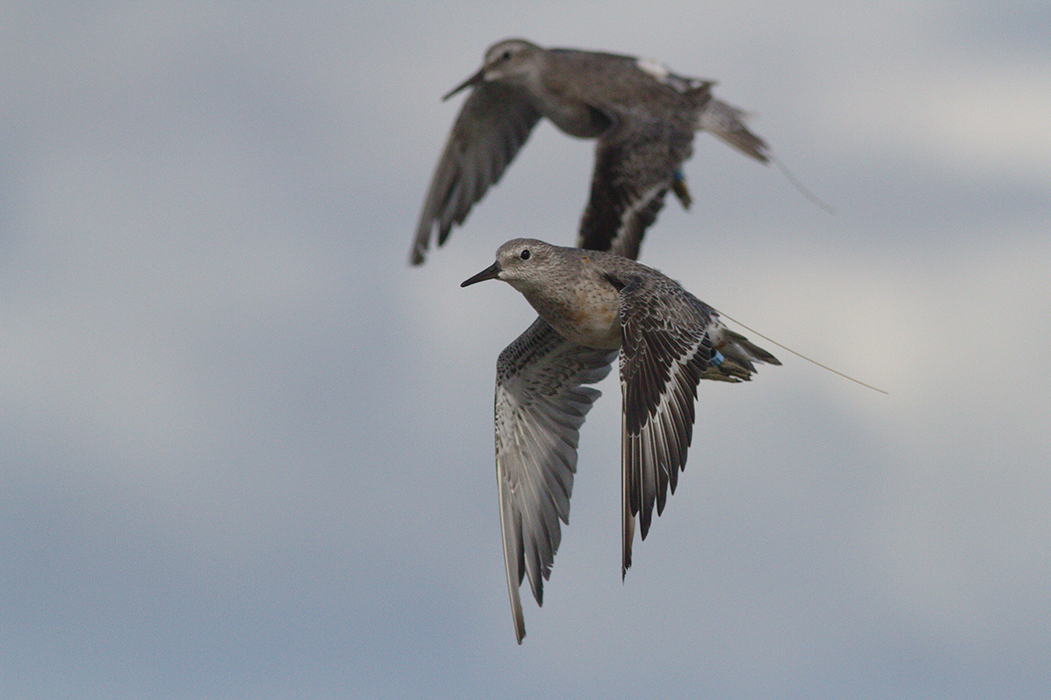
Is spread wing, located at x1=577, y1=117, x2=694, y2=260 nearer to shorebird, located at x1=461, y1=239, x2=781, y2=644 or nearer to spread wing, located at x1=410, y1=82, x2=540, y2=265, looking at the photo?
shorebird, located at x1=461, y1=239, x2=781, y2=644

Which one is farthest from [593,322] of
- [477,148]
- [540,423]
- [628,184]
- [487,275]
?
[477,148]

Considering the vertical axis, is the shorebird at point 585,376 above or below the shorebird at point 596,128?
below

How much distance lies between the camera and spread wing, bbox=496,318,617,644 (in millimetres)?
9266

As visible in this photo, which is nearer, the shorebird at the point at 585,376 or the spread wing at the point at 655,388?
the spread wing at the point at 655,388

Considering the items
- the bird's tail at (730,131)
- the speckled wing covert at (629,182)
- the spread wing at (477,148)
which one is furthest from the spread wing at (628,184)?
the spread wing at (477,148)

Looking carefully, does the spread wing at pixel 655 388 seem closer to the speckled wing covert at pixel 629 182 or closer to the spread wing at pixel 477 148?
the speckled wing covert at pixel 629 182

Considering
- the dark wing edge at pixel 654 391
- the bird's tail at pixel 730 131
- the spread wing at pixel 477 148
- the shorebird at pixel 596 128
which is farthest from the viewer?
the spread wing at pixel 477 148

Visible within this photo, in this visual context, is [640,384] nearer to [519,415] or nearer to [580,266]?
[580,266]

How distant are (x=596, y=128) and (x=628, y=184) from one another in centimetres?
197

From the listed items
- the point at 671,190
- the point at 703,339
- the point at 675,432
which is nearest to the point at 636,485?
the point at 675,432

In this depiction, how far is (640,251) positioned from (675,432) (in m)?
3.96

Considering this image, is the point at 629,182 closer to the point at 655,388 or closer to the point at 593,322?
the point at 593,322

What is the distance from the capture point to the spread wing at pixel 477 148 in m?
14.7

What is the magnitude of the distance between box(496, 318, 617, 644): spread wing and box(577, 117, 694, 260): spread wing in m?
2.14
